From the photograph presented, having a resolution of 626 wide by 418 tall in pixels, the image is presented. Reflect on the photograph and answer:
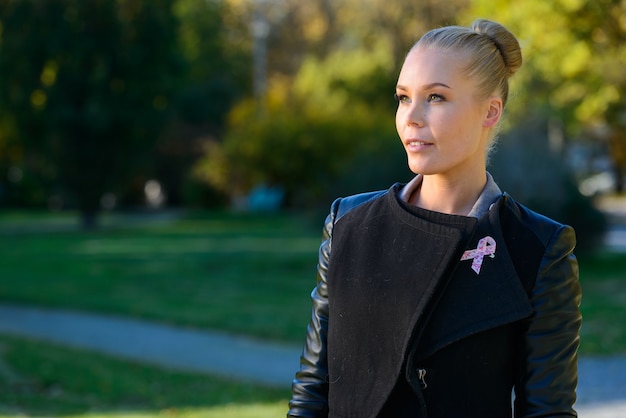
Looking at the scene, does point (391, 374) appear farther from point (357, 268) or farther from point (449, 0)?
point (449, 0)

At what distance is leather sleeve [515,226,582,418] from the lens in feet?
6.72

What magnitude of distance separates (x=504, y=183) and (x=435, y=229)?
14.2m

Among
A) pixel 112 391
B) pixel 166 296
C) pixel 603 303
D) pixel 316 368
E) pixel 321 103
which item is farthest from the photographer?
pixel 321 103

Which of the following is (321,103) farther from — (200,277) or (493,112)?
(493,112)

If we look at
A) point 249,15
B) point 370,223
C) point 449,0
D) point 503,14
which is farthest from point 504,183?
point 249,15

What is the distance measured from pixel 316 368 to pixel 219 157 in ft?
103

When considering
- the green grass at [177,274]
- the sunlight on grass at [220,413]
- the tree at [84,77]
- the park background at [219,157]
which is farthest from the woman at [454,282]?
the tree at [84,77]

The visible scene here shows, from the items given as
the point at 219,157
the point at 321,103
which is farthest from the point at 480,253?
the point at 321,103

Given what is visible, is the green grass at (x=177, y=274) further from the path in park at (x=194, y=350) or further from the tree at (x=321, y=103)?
the tree at (x=321, y=103)

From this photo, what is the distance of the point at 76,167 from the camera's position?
29250 mm

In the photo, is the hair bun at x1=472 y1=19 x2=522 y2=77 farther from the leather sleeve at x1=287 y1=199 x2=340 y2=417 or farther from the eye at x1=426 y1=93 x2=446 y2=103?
the leather sleeve at x1=287 y1=199 x2=340 y2=417

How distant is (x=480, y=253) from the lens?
2104mm

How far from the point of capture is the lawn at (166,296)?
810 cm

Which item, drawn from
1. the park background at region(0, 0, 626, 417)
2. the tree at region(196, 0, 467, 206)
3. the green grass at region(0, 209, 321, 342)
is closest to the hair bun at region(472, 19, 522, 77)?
the park background at region(0, 0, 626, 417)
